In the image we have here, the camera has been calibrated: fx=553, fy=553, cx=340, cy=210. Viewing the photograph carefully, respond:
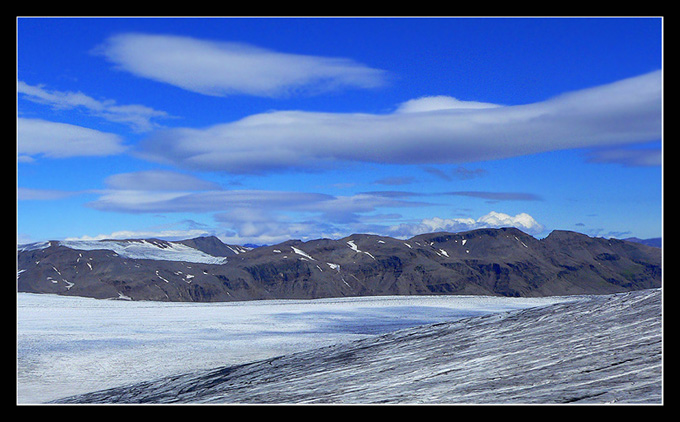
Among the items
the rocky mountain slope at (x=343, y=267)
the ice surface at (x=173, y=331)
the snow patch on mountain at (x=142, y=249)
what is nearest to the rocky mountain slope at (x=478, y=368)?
the ice surface at (x=173, y=331)

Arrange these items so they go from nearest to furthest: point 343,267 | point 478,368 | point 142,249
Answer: point 478,368 < point 142,249 < point 343,267

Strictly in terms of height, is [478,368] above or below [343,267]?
above

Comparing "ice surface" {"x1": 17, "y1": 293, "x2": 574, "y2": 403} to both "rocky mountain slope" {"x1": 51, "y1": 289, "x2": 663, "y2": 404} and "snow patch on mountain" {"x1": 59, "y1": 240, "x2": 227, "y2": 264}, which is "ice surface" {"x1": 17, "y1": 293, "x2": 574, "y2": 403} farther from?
"snow patch on mountain" {"x1": 59, "y1": 240, "x2": 227, "y2": 264}

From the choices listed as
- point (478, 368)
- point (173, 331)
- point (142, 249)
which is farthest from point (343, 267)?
point (478, 368)

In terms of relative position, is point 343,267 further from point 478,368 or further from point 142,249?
point 478,368

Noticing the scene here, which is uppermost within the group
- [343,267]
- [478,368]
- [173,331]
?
[478,368]

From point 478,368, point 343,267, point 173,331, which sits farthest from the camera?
point 343,267
